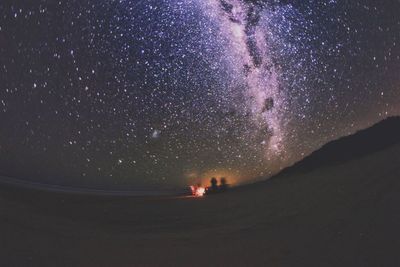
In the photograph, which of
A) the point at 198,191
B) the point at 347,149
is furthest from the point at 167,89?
the point at 347,149

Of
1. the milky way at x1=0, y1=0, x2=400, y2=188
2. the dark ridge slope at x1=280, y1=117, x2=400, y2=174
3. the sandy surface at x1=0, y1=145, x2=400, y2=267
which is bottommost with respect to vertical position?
the sandy surface at x1=0, y1=145, x2=400, y2=267

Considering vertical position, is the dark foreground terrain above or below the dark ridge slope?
below

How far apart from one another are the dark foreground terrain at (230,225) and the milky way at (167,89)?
0.04 meters

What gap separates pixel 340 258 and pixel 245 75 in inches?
12.0

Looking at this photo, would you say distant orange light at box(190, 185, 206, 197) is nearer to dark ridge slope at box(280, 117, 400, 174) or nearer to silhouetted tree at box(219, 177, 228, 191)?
silhouetted tree at box(219, 177, 228, 191)

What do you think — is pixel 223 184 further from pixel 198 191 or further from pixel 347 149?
pixel 347 149

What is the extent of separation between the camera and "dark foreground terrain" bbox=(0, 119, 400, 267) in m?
0.72

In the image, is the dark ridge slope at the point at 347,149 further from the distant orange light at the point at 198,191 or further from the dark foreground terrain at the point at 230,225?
the distant orange light at the point at 198,191

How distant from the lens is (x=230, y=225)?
2.55 ft

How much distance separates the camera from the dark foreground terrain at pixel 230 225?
2.37ft

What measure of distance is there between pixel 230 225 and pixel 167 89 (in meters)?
0.23

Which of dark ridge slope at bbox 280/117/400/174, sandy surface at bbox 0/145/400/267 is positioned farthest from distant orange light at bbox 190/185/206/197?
dark ridge slope at bbox 280/117/400/174

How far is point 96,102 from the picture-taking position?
78 cm

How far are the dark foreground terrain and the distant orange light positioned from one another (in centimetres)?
1
